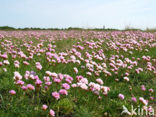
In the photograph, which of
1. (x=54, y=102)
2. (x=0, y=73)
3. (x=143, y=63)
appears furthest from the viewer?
(x=143, y=63)

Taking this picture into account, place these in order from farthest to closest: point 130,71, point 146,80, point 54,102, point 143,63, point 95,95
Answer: point 143,63 < point 130,71 < point 146,80 < point 95,95 < point 54,102

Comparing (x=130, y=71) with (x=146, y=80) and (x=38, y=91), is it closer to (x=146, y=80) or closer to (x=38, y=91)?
(x=146, y=80)

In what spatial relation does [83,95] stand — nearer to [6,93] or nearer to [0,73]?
[6,93]

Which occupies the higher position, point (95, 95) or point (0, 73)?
point (0, 73)

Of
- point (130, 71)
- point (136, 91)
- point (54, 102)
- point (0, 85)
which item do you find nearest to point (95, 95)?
point (54, 102)

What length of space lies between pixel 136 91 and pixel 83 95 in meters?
1.29

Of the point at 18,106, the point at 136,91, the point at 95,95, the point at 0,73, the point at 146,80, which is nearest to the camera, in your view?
the point at 18,106

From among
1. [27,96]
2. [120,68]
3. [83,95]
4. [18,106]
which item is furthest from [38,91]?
[120,68]

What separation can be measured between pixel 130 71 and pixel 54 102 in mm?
2749

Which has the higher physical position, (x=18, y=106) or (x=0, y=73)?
(x=0, y=73)

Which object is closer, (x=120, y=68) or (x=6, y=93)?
(x=6, y=93)

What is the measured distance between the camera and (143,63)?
6352 millimetres

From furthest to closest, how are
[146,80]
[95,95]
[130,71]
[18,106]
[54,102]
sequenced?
[130,71] < [146,80] < [95,95] < [54,102] < [18,106]

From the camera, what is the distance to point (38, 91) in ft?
10.6
